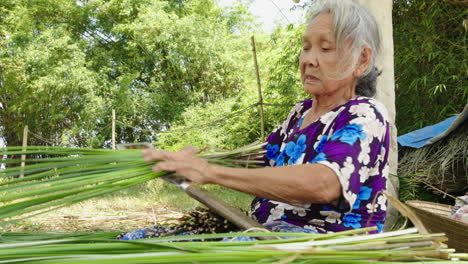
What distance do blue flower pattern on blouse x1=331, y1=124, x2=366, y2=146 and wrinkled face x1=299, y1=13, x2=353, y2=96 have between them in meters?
0.23

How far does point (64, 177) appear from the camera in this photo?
1.05 metres

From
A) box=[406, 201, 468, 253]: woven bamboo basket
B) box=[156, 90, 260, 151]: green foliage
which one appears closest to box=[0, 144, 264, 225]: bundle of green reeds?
box=[406, 201, 468, 253]: woven bamboo basket

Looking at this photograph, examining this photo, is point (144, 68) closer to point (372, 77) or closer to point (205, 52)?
point (205, 52)

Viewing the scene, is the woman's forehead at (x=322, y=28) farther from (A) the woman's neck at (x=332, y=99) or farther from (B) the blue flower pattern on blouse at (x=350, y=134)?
(B) the blue flower pattern on blouse at (x=350, y=134)

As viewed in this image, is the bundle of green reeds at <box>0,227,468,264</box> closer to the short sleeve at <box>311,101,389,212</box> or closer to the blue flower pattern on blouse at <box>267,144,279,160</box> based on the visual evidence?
the short sleeve at <box>311,101,389,212</box>

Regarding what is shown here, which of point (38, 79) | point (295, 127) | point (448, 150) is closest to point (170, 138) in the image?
point (38, 79)

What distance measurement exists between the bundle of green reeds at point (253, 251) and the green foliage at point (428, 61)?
12.9 ft

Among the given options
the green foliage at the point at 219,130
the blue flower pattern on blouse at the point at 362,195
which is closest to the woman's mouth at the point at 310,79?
the blue flower pattern on blouse at the point at 362,195

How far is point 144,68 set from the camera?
702 inches

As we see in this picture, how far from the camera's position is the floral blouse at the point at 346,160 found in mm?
1181

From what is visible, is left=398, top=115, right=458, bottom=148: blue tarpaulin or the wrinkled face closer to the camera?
the wrinkled face

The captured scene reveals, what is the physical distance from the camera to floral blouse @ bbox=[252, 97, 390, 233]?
1.18m

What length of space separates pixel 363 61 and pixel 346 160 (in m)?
0.40

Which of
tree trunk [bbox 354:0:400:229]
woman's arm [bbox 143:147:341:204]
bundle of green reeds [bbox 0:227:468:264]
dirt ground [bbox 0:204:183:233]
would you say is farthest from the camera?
dirt ground [bbox 0:204:183:233]
